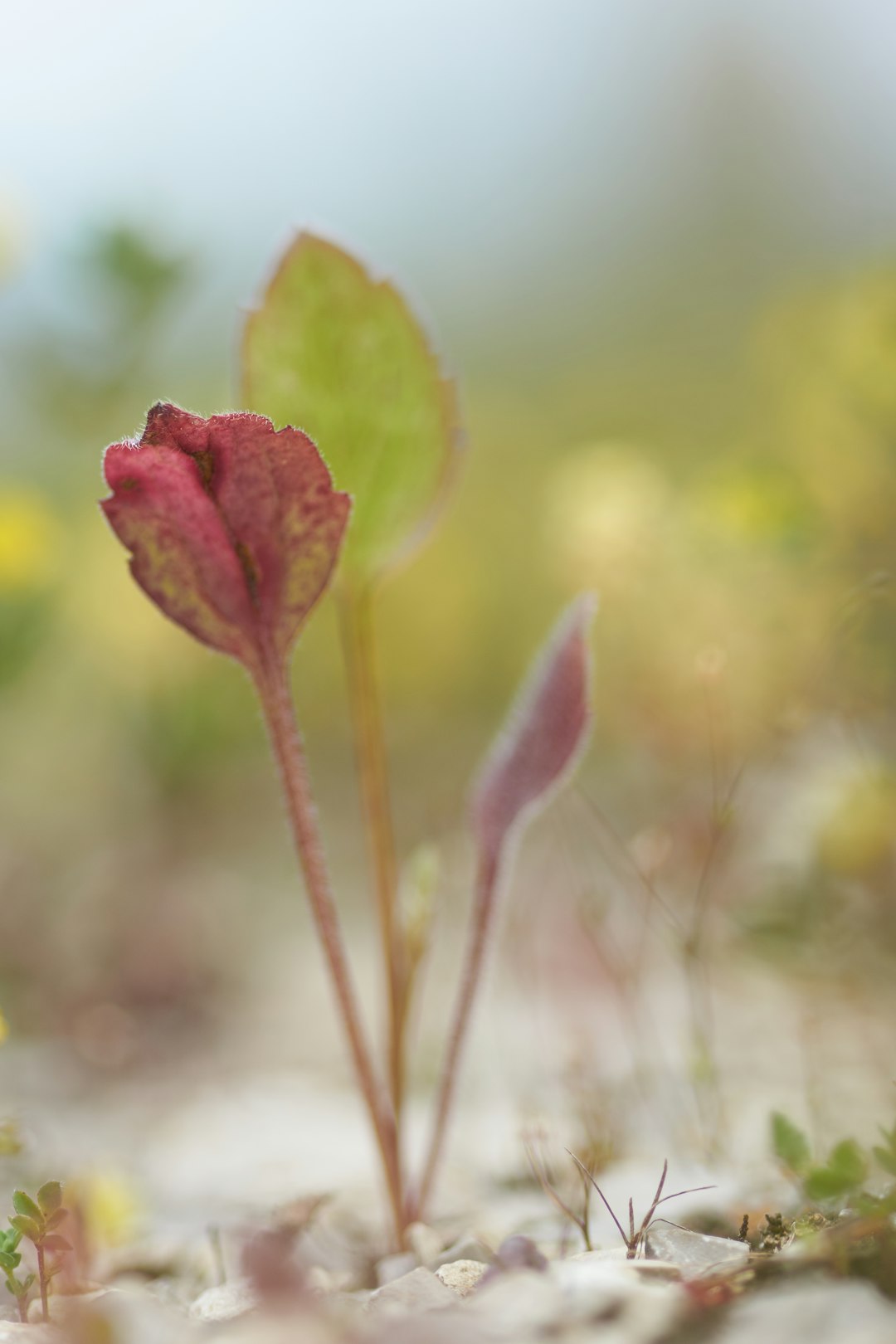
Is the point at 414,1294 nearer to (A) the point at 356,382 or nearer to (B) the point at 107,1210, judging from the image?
(B) the point at 107,1210

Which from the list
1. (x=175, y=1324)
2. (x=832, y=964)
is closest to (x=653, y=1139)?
(x=832, y=964)

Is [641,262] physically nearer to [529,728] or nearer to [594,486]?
[594,486]

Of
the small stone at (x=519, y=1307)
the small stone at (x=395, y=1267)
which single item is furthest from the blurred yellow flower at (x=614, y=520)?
the small stone at (x=519, y=1307)

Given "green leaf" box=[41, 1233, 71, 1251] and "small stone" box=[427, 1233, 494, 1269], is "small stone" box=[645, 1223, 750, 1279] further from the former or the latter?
"green leaf" box=[41, 1233, 71, 1251]

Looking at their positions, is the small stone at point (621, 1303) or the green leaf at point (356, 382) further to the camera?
the green leaf at point (356, 382)

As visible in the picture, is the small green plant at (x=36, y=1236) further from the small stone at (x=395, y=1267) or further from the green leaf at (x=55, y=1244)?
the small stone at (x=395, y=1267)

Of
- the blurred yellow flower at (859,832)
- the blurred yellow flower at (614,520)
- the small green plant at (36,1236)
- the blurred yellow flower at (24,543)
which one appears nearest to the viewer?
the small green plant at (36,1236)

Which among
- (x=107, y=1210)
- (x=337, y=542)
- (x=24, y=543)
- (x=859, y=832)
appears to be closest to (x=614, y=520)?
(x=859, y=832)
